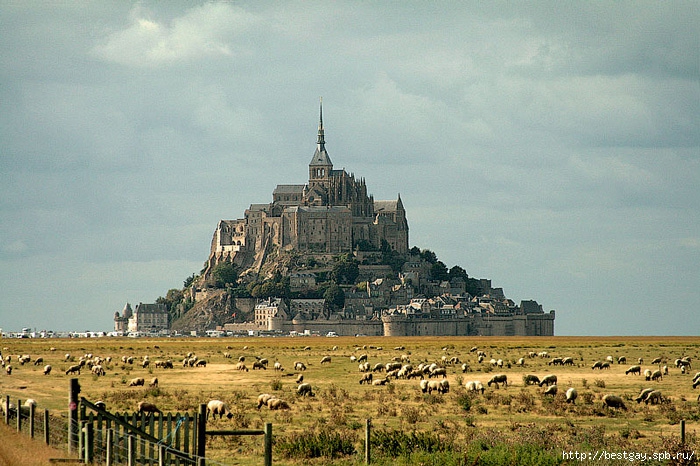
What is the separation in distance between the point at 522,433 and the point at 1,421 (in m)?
13.0

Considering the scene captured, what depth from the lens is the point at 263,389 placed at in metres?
47.5

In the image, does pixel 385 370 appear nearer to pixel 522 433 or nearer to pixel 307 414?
pixel 307 414

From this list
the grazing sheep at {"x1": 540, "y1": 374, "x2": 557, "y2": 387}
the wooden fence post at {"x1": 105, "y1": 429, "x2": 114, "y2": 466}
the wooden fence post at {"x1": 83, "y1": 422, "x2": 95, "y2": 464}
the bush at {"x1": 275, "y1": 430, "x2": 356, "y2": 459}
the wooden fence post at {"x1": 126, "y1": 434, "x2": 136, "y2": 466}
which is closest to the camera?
the wooden fence post at {"x1": 126, "y1": 434, "x2": 136, "y2": 466}

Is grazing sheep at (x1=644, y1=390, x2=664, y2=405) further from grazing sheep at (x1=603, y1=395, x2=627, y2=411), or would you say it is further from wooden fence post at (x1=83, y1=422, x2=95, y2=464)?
wooden fence post at (x1=83, y1=422, x2=95, y2=464)

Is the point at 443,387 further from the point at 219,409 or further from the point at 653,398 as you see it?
the point at 219,409

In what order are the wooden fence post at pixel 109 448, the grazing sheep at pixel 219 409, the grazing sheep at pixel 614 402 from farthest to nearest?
the grazing sheep at pixel 614 402 < the grazing sheep at pixel 219 409 < the wooden fence post at pixel 109 448

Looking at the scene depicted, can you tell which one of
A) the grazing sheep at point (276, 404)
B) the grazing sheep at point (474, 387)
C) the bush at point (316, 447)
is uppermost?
the grazing sheep at point (474, 387)

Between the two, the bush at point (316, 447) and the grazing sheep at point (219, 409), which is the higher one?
the grazing sheep at point (219, 409)

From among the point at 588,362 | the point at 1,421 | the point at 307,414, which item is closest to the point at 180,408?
the point at 307,414

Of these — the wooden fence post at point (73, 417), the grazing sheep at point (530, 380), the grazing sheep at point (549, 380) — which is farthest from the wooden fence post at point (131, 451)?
the grazing sheep at point (530, 380)

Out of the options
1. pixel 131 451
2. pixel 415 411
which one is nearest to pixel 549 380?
pixel 415 411

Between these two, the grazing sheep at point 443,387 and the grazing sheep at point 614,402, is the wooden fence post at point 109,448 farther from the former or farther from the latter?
the grazing sheep at point 443,387

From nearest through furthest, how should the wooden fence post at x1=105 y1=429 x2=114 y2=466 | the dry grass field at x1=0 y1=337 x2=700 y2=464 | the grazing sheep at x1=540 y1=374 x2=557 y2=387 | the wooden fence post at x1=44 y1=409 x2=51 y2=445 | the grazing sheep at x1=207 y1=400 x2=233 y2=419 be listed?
the wooden fence post at x1=105 y1=429 x2=114 y2=466 → the wooden fence post at x1=44 y1=409 x2=51 y2=445 → the dry grass field at x1=0 y1=337 x2=700 y2=464 → the grazing sheep at x1=207 y1=400 x2=233 y2=419 → the grazing sheep at x1=540 y1=374 x2=557 y2=387

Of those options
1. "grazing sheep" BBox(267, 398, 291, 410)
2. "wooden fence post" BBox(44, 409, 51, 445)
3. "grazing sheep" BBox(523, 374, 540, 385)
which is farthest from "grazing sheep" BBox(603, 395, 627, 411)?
"wooden fence post" BBox(44, 409, 51, 445)
